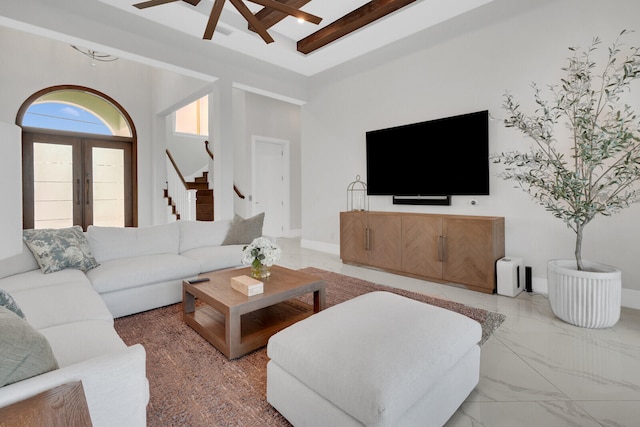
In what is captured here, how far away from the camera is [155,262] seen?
113 inches

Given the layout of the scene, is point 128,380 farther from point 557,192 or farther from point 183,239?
point 557,192

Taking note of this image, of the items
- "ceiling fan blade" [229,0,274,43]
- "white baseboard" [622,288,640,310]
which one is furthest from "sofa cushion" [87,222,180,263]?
"white baseboard" [622,288,640,310]

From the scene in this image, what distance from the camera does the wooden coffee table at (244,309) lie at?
1.99 meters

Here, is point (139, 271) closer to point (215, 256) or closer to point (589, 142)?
point (215, 256)

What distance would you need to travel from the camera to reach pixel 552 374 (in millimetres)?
1863

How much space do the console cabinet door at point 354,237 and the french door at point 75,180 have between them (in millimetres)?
4704

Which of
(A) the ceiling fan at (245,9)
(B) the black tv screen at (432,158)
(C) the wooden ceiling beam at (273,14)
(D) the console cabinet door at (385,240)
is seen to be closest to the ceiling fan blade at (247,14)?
(A) the ceiling fan at (245,9)

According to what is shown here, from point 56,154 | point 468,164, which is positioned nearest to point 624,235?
point 468,164

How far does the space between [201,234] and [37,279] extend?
1.53m

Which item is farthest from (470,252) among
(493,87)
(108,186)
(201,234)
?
(108,186)

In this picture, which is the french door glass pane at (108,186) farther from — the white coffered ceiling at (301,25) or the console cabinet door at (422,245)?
the console cabinet door at (422,245)

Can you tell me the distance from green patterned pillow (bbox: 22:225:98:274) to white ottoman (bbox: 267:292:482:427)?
2.11 meters

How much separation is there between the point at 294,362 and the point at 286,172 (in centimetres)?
621

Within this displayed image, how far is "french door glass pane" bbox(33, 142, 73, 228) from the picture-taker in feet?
18.1
